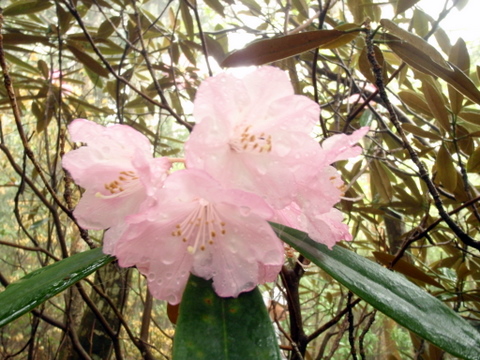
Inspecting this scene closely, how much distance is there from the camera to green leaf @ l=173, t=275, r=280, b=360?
0.40m

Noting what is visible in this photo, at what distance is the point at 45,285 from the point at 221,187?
0.91 ft

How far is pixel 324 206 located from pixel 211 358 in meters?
0.23

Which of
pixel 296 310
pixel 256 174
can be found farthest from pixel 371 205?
pixel 256 174

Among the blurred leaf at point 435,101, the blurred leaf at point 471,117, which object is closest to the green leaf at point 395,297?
the blurred leaf at point 435,101

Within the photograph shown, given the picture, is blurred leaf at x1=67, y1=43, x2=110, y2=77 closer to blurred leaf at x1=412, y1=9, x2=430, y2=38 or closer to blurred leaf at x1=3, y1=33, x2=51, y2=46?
blurred leaf at x1=3, y1=33, x2=51, y2=46

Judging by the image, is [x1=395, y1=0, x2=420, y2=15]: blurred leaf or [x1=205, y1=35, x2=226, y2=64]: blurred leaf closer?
[x1=395, y1=0, x2=420, y2=15]: blurred leaf

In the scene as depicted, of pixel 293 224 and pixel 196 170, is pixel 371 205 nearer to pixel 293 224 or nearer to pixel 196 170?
pixel 293 224

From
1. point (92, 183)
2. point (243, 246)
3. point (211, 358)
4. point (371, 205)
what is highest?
point (371, 205)

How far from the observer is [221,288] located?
0.49m

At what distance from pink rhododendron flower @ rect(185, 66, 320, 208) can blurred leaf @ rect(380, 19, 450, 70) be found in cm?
29

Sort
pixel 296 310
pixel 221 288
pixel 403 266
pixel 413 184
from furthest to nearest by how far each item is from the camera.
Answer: pixel 413 184 < pixel 403 266 < pixel 296 310 < pixel 221 288

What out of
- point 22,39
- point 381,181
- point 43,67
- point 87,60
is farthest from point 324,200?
point 43,67

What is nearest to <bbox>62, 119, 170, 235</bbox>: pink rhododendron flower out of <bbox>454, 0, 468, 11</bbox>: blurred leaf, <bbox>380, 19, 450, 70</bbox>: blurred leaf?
<bbox>380, 19, 450, 70</bbox>: blurred leaf

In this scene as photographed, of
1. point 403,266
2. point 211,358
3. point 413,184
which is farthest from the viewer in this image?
point 413,184
